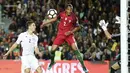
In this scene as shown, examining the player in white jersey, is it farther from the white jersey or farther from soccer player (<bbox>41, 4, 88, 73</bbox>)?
soccer player (<bbox>41, 4, 88, 73</bbox>)

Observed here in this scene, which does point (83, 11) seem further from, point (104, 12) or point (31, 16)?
point (31, 16)

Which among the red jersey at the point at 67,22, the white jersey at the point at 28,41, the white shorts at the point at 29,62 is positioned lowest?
the white shorts at the point at 29,62

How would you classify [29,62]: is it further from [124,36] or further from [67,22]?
[124,36]

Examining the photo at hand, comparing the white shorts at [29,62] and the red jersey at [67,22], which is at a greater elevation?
the red jersey at [67,22]

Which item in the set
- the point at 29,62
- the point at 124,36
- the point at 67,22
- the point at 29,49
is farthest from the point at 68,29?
the point at 124,36

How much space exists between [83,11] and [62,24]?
6975 mm

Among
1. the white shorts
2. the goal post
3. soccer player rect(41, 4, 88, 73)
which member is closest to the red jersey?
soccer player rect(41, 4, 88, 73)

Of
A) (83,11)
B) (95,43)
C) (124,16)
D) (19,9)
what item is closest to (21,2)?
(19,9)

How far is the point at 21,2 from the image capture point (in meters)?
21.7

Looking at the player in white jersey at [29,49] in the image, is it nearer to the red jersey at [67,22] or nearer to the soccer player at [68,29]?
the soccer player at [68,29]

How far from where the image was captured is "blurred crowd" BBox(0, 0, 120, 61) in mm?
16844

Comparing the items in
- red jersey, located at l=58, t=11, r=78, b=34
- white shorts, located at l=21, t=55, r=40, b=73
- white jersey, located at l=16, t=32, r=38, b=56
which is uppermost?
red jersey, located at l=58, t=11, r=78, b=34

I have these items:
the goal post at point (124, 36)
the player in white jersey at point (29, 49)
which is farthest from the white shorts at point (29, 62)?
the goal post at point (124, 36)

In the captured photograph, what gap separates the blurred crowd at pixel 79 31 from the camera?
55.3 feet
